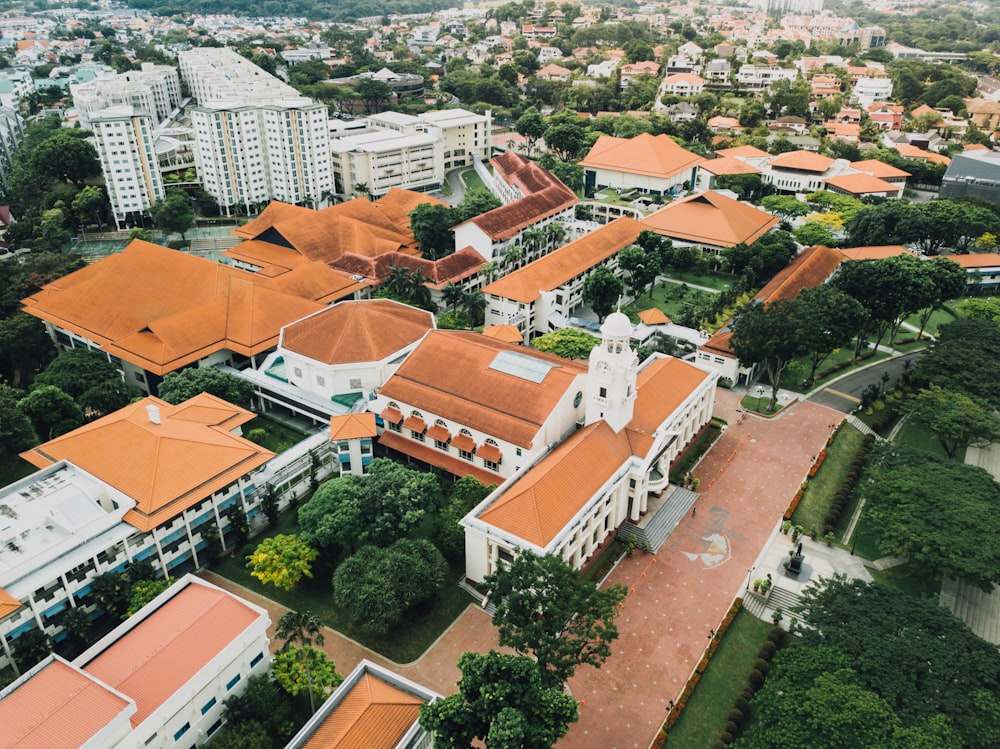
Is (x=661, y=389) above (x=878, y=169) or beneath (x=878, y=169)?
above

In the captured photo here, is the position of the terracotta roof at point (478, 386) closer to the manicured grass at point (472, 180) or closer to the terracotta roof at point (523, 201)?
the terracotta roof at point (523, 201)

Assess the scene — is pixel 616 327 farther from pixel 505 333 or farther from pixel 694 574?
pixel 505 333

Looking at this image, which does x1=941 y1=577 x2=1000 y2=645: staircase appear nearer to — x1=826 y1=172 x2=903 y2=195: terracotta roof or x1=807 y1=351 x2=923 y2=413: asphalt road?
x1=807 y1=351 x2=923 y2=413: asphalt road

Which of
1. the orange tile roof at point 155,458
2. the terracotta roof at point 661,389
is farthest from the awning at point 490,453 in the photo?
the orange tile roof at point 155,458

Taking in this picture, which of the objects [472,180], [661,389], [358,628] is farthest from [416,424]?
[472,180]

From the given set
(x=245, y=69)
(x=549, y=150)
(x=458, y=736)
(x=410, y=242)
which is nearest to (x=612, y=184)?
(x=549, y=150)

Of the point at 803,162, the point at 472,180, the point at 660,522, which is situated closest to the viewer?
the point at 660,522

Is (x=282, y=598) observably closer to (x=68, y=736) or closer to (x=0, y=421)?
(x=68, y=736)

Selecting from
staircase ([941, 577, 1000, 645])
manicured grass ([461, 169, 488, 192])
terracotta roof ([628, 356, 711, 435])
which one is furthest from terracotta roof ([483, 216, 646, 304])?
staircase ([941, 577, 1000, 645])
